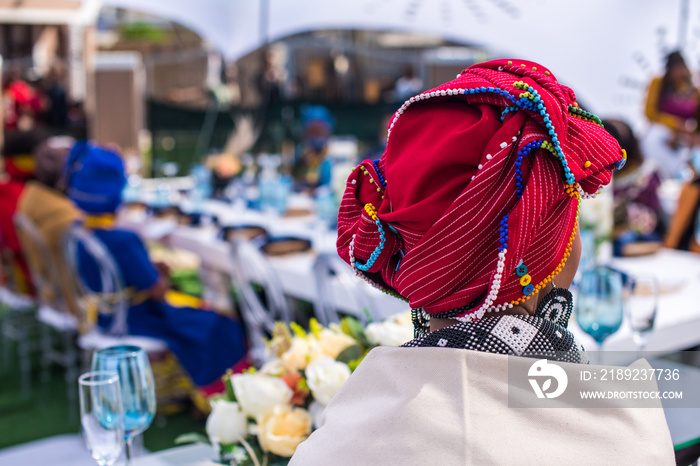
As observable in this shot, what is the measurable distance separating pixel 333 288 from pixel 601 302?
1122 millimetres

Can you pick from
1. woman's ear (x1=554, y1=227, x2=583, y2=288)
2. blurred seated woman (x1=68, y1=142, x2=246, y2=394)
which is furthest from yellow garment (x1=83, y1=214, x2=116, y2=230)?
woman's ear (x1=554, y1=227, x2=583, y2=288)

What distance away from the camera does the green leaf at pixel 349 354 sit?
1.18m

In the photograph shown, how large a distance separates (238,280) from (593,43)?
3705 millimetres

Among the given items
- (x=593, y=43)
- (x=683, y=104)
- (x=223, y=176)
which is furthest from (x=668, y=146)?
(x=223, y=176)

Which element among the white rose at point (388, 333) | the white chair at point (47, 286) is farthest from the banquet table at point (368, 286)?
the white rose at point (388, 333)

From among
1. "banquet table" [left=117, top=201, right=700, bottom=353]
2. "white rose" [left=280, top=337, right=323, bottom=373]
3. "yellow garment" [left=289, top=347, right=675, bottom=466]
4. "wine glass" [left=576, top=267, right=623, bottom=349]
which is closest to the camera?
"yellow garment" [left=289, top=347, right=675, bottom=466]

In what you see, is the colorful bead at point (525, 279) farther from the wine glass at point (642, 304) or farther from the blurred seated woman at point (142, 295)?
the blurred seated woman at point (142, 295)

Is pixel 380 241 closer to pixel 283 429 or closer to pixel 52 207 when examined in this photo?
pixel 283 429

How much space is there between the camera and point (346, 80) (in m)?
16.2

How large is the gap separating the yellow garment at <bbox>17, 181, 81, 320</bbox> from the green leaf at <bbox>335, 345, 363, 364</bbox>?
2335 mm

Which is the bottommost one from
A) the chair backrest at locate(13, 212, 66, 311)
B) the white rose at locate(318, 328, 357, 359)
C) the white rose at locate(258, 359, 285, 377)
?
the chair backrest at locate(13, 212, 66, 311)

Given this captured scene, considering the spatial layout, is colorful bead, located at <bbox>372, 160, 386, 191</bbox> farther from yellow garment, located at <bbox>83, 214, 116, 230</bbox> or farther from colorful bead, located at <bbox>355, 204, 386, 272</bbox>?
yellow garment, located at <bbox>83, 214, 116, 230</bbox>

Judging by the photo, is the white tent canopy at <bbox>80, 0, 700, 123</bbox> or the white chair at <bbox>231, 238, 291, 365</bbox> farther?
the white tent canopy at <bbox>80, 0, 700, 123</bbox>

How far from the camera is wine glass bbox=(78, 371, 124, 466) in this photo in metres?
1.10
